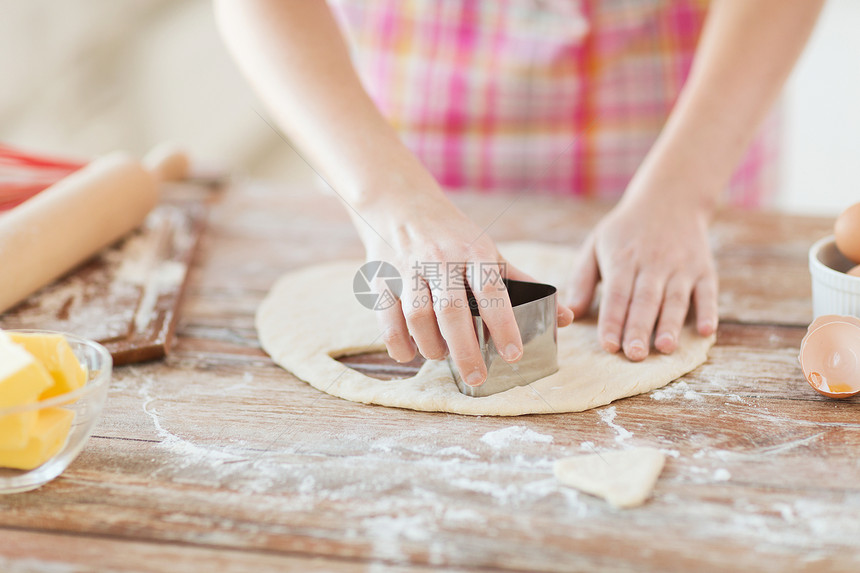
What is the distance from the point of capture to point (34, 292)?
118 centimetres

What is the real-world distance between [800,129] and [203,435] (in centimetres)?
330

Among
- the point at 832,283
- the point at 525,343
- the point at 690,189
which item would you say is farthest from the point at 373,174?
the point at 832,283

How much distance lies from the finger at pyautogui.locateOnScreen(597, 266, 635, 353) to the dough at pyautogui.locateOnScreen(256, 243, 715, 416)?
0.07 feet

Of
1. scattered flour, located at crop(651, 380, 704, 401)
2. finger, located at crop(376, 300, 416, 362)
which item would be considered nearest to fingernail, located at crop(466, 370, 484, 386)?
finger, located at crop(376, 300, 416, 362)

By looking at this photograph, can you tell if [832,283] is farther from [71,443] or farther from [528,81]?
[71,443]

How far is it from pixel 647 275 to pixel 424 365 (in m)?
0.38

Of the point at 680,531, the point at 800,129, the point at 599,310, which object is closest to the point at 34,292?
the point at 599,310

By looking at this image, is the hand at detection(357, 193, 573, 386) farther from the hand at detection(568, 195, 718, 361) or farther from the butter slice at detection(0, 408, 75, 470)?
the butter slice at detection(0, 408, 75, 470)

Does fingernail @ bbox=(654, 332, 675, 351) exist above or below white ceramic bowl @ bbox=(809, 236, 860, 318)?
below

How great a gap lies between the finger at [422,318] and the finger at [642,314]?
29cm

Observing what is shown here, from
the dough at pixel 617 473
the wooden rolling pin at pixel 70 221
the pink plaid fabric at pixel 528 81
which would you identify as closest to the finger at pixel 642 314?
Answer: the dough at pixel 617 473

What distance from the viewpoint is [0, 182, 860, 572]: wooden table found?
65 cm

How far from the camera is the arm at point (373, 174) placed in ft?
2.86

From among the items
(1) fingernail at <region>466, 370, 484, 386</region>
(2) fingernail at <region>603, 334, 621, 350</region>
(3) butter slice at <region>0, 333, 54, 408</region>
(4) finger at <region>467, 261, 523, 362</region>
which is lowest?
(2) fingernail at <region>603, 334, 621, 350</region>
